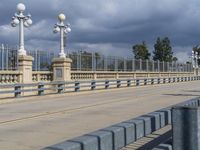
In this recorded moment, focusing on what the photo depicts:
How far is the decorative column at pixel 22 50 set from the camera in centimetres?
2895

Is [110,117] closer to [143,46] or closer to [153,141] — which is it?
[153,141]

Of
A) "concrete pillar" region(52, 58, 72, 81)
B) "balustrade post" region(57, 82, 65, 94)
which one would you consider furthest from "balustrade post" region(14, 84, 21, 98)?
"concrete pillar" region(52, 58, 72, 81)

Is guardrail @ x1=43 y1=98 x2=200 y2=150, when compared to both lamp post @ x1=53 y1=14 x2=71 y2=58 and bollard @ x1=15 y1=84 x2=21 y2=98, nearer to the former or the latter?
bollard @ x1=15 y1=84 x2=21 y2=98

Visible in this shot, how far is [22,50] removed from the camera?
2942 cm

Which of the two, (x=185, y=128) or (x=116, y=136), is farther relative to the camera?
(x=116, y=136)

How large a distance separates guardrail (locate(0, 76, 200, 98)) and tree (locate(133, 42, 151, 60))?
41.3 metres

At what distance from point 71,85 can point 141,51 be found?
73.8 meters

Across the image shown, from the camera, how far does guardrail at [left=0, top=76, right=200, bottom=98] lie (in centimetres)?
2472

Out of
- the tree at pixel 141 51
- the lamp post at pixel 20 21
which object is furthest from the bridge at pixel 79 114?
the tree at pixel 141 51

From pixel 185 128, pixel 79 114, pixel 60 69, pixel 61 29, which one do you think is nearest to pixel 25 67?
pixel 60 69

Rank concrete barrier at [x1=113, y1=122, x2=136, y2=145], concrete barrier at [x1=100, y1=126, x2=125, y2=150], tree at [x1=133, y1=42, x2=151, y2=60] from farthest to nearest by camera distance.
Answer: tree at [x1=133, y1=42, x2=151, y2=60] < concrete barrier at [x1=113, y1=122, x2=136, y2=145] < concrete barrier at [x1=100, y1=126, x2=125, y2=150]

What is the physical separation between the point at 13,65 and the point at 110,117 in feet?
53.5

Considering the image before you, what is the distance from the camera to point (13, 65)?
3019 cm

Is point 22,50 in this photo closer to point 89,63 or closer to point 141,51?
point 89,63
